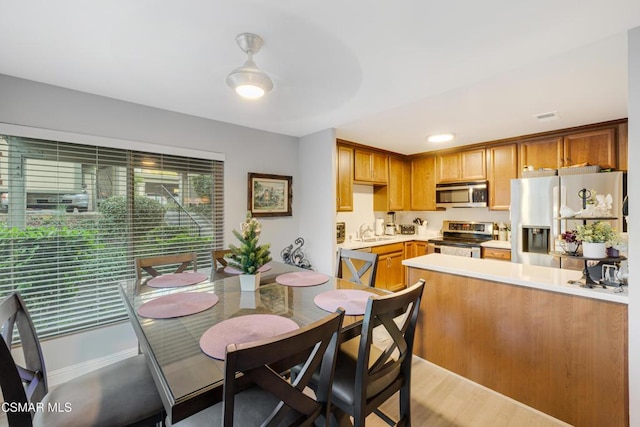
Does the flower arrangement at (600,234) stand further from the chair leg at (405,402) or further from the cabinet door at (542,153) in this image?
the cabinet door at (542,153)

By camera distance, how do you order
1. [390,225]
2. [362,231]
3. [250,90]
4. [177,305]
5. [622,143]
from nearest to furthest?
[177,305] → [250,90] → [622,143] → [362,231] → [390,225]

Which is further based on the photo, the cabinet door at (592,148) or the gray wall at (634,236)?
the cabinet door at (592,148)

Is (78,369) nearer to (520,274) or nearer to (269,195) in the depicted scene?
(269,195)

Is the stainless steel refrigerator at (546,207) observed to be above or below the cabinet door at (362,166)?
below

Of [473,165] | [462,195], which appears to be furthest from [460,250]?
[473,165]

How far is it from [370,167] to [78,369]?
3.86m

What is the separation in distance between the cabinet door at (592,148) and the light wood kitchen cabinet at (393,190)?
2.09 meters

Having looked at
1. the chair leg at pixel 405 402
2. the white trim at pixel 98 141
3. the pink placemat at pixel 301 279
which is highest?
the white trim at pixel 98 141

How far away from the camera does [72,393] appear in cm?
122

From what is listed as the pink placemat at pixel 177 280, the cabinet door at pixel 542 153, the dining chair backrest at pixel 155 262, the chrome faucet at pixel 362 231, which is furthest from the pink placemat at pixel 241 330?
the cabinet door at pixel 542 153

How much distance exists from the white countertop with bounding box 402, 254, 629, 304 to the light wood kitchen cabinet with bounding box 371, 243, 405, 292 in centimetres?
131

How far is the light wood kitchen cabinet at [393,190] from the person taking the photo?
14.7 feet

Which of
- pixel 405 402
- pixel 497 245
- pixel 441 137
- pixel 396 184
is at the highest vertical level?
pixel 441 137

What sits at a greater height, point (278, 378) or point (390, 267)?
point (278, 378)
